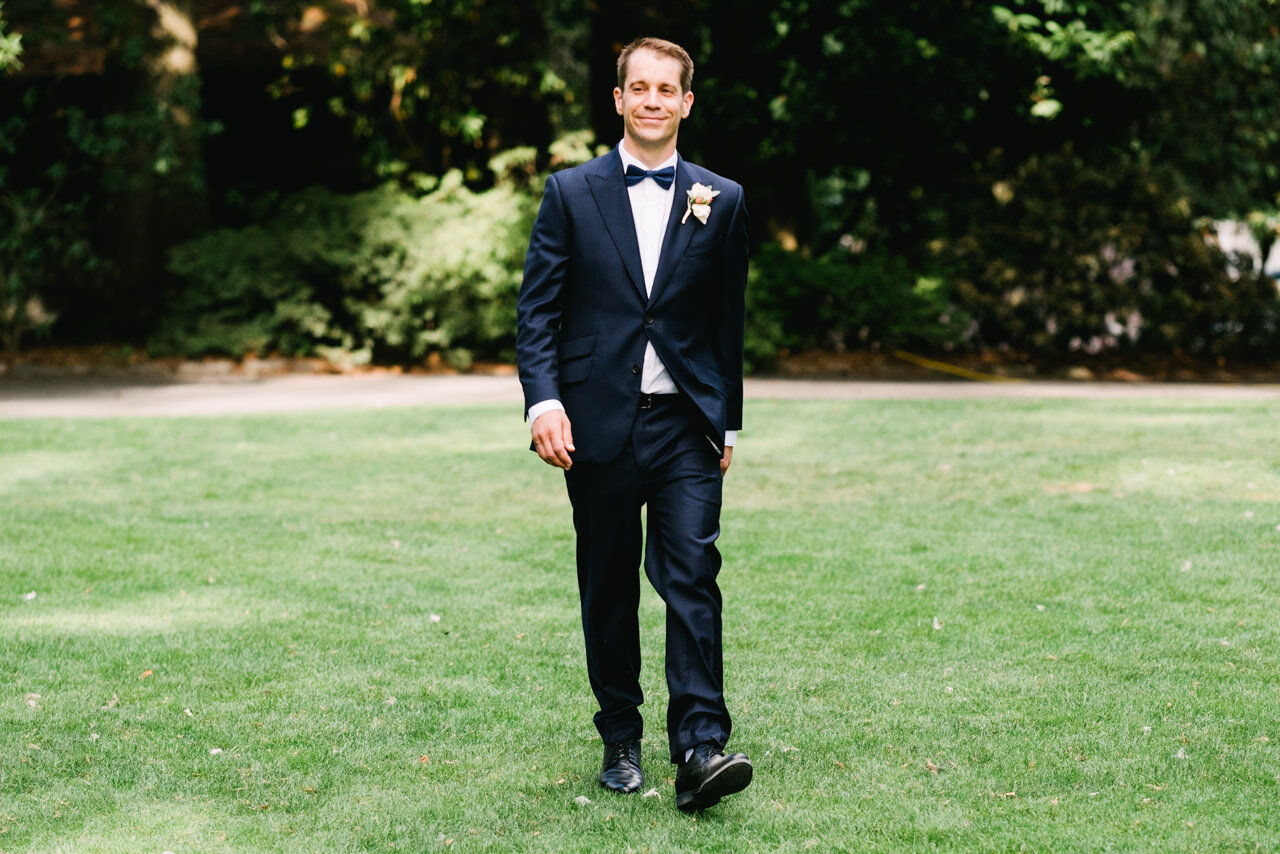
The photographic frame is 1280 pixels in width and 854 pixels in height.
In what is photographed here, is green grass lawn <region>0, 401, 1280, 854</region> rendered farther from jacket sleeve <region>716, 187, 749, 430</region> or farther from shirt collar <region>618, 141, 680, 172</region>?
shirt collar <region>618, 141, 680, 172</region>

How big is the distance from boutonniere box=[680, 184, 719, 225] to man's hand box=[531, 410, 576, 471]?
2.21 ft

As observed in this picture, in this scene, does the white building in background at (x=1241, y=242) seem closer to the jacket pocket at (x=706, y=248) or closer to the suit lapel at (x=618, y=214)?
the jacket pocket at (x=706, y=248)

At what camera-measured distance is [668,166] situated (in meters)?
4.05

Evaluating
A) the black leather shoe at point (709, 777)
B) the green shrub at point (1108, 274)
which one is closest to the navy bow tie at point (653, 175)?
the black leather shoe at point (709, 777)

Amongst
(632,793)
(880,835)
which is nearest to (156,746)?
(632,793)

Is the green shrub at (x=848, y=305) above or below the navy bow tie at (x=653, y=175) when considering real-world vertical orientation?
below

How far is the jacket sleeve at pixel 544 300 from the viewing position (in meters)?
3.93

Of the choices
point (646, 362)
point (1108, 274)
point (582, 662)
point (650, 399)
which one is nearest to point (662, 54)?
point (646, 362)

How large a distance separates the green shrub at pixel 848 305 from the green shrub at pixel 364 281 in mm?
3064

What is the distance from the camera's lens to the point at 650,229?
4.07 meters

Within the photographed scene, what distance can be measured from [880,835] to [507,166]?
50.8 feet

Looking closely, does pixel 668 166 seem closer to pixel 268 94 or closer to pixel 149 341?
pixel 149 341

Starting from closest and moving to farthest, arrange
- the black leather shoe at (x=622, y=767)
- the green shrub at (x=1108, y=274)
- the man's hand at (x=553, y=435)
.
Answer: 1. the man's hand at (x=553, y=435)
2. the black leather shoe at (x=622, y=767)
3. the green shrub at (x=1108, y=274)

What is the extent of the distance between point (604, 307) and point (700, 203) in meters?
0.40
